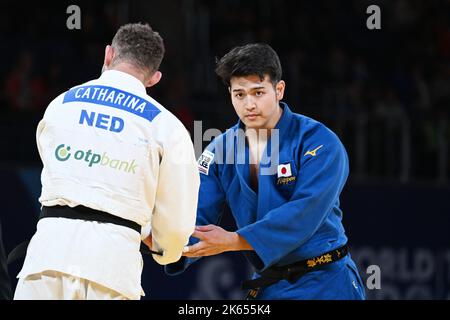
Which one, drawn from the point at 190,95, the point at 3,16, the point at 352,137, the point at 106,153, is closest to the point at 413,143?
the point at 352,137

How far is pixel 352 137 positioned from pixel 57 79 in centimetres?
358

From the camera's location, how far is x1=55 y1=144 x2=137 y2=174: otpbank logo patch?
4.38 metres

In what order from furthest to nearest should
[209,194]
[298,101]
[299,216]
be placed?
[298,101], [209,194], [299,216]

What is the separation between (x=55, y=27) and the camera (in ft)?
39.4

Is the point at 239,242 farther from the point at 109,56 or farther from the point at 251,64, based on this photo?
the point at 109,56

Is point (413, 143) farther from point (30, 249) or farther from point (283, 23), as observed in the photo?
point (30, 249)

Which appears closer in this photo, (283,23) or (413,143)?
(413,143)

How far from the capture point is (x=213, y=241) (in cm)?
511

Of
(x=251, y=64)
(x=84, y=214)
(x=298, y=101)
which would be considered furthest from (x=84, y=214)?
(x=298, y=101)

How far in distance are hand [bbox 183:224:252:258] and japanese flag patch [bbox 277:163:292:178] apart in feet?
1.51

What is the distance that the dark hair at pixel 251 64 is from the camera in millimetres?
5238

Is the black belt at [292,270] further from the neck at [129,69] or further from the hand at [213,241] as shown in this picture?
the neck at [129,69]

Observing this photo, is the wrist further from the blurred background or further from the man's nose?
the blurred background

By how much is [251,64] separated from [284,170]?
661 mm
